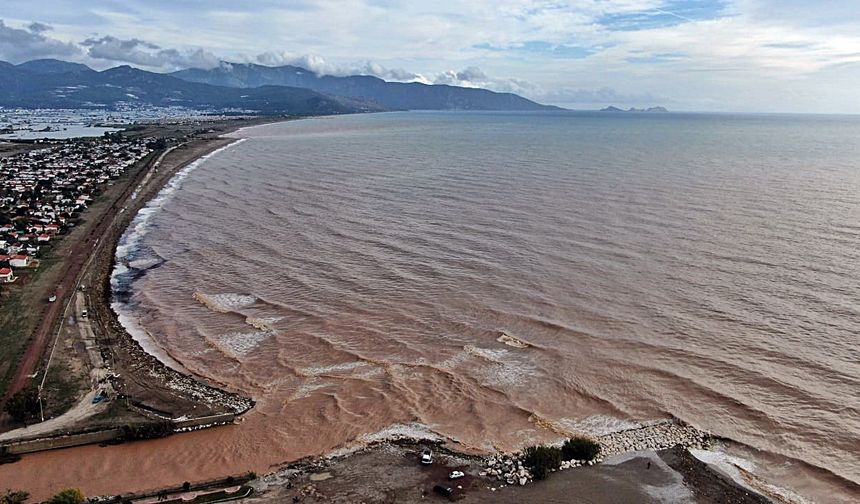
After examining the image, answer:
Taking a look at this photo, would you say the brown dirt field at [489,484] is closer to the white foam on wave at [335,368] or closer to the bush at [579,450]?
the bush at [579,450]

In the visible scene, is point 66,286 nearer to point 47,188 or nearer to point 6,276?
point 6,276

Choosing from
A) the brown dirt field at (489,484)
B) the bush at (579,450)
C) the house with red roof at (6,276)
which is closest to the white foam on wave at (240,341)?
the brown dirt field at (489,484)

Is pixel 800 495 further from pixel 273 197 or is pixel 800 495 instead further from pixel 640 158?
pixel 640 158

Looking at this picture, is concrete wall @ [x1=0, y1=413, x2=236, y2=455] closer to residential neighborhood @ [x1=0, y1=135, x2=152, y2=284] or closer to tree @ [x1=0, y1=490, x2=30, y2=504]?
tree @ [x1=0, y1=490, x2=30, y2=504]

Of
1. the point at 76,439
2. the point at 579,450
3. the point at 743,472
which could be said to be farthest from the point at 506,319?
the point at 76,439

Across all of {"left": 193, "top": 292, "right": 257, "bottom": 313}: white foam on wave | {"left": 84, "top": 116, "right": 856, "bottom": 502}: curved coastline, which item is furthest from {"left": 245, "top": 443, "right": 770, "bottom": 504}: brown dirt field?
{"left": 193, "top": 292, "right": 257, "bottom": 313}: white foam on wave

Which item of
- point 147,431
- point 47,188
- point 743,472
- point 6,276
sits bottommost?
point 147,431

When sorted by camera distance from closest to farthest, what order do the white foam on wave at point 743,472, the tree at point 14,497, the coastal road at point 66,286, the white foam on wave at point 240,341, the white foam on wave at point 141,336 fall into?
the tree at point 14,497, the white foam on wave at point 743,472, the coastal road at point 66,286, the white foam on wave at point 141,336, the white foam on wave at point 240,341

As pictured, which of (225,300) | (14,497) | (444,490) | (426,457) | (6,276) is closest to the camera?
(14,497)
